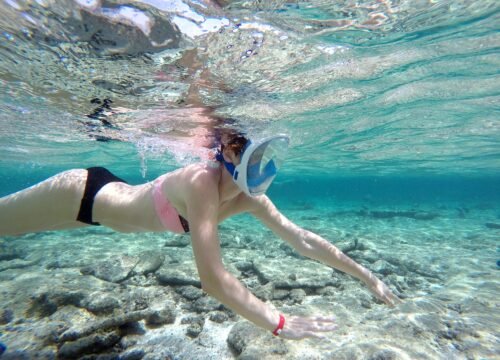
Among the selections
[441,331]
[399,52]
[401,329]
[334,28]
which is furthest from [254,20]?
[441,331]

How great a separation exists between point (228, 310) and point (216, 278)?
13.4ft

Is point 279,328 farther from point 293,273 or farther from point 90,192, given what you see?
point 293,273

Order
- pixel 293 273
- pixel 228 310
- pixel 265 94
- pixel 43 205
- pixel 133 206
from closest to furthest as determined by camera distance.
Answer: pixel 43 205
pixel 133 206
pixel 228 310
pixel 293 273
pixel 265 94

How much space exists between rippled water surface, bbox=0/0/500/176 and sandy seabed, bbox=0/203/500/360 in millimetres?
5020

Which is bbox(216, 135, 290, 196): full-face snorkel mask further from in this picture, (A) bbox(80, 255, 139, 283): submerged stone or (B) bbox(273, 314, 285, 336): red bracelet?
(A) bbox(80, 255, 139, 283): submerged stone

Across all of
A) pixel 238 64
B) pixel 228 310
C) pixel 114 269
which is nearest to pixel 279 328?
pixel 228 310

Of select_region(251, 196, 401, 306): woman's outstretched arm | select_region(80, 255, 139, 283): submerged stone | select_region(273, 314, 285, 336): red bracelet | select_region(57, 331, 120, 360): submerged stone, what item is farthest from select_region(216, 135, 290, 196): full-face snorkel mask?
select_region(80, 255, 139, 283): submerged stone

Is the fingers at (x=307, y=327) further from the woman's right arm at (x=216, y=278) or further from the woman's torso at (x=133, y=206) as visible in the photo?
the woman's torso at (x=133, y=206)

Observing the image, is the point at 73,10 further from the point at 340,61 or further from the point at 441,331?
the point at 441,331

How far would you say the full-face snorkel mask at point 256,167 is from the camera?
302 centimetres

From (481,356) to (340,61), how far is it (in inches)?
271

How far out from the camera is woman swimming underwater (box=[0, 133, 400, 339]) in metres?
2.72

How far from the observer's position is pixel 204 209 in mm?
2799

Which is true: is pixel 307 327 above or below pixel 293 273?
above
